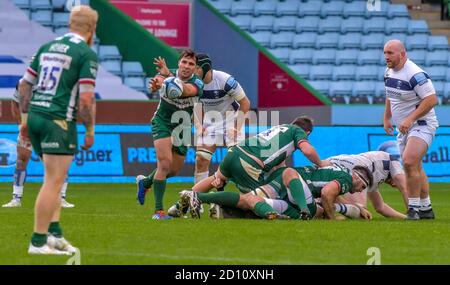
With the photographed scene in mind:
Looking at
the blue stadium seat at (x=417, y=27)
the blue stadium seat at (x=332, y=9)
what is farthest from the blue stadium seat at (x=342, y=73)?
the blue stadium seat at (x=417, y=27)

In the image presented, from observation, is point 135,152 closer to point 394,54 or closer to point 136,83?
point 136,83

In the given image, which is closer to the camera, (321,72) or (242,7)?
(321,72)

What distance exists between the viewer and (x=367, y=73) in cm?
3272

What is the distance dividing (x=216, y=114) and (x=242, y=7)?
16.5 meters

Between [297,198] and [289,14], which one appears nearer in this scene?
[297,198]

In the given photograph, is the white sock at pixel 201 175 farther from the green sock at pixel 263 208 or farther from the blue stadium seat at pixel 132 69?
the blue stadium seat at pixel 132 69

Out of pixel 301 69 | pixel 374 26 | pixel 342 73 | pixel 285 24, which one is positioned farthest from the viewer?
pixel 374 26

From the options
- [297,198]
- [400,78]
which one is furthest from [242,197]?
[400,78]

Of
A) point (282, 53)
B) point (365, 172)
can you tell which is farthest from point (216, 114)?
point (282, 53)

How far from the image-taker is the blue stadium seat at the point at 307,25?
33.5 metres

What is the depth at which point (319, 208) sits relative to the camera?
14.3m

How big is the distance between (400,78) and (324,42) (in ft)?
62.1

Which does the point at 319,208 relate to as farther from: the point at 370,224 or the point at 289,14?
the point at 289,14

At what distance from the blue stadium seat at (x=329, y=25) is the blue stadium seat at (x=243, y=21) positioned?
2.13m
